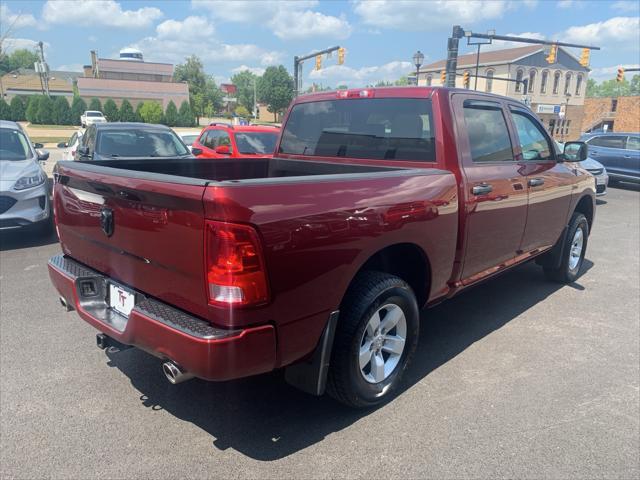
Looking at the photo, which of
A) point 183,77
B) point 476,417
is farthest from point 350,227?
point 183,77

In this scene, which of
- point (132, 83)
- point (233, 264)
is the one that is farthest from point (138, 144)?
point (132, 83)

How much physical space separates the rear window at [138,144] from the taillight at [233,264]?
294 inches

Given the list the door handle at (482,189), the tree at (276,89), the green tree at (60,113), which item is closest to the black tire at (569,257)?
the door handle at (482,189)

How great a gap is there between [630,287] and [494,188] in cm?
320

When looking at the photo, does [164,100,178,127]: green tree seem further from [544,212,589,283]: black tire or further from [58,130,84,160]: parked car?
[544,212,589,283]: black tire

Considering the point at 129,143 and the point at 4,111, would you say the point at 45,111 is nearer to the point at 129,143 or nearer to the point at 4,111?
the point at 4,111

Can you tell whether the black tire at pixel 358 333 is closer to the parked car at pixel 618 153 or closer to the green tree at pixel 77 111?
the parked car at pixel 618 153

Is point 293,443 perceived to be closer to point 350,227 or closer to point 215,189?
point 350,227

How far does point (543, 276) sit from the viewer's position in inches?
239

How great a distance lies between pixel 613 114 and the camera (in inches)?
1955

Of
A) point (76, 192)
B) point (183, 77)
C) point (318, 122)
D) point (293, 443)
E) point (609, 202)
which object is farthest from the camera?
point (183, 77)

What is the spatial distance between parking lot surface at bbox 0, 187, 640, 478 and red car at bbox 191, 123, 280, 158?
625 centimetres

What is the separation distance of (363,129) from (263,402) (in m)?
2.28

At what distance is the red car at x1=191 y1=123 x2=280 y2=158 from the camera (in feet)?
33.8
